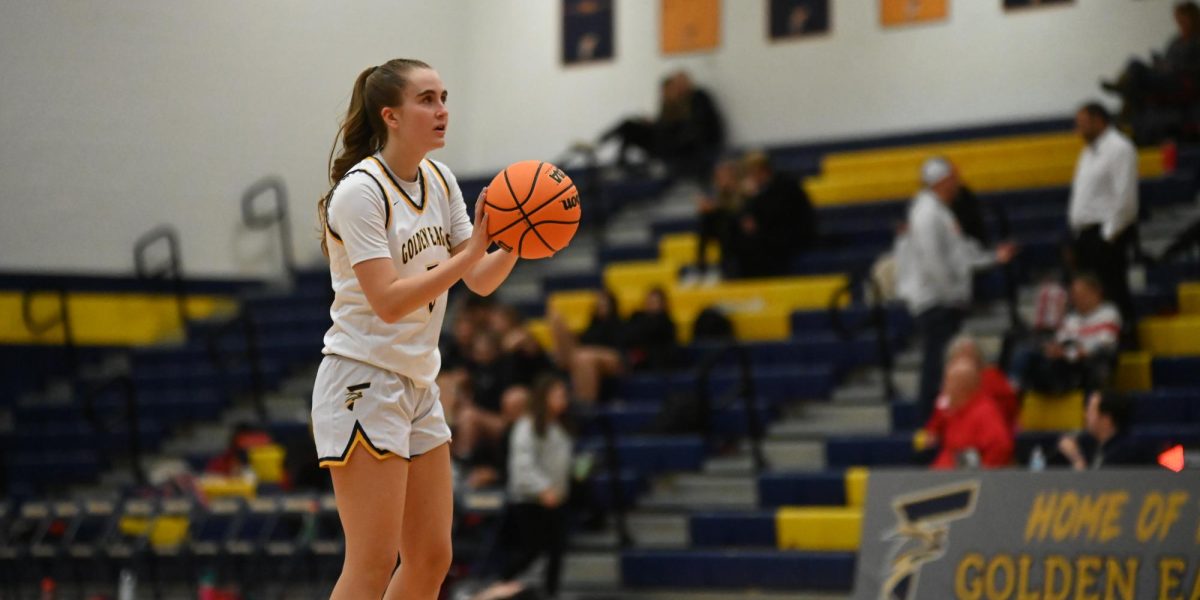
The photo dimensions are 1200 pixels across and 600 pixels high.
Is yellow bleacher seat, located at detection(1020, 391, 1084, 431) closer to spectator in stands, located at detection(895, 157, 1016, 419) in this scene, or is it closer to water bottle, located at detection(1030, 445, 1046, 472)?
spectator in stands, located at detection(895, 157, 1016, 419)

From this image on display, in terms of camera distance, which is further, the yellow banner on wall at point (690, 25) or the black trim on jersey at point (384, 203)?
the yellow banner on wall at point (690, 25)

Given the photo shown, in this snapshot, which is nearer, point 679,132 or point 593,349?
point 593,349

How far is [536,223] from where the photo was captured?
3934mm

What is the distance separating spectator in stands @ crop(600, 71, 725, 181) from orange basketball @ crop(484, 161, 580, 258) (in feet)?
35.9

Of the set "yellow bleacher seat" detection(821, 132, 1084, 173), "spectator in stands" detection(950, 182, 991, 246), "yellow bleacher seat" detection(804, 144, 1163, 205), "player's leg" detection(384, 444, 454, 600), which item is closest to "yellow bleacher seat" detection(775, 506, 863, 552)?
"spectator in stands" detection(950, 182, 991, 246)

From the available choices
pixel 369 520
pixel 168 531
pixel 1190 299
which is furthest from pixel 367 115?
pixel 168 531

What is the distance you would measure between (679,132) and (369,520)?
1140cm

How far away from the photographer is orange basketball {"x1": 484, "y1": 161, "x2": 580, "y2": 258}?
12.8 ft

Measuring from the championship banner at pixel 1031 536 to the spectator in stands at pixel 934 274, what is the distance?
109 inches

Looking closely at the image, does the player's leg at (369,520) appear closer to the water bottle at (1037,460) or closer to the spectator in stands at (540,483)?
the water bottle at (1037,460)

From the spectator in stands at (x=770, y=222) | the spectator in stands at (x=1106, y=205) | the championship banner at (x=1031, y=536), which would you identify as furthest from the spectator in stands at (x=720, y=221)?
the championship banner at (x=1031, y=536)

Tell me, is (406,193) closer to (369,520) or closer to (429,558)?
(369,520)

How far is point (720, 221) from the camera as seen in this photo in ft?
40.4

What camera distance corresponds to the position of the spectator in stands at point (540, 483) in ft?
30.8
